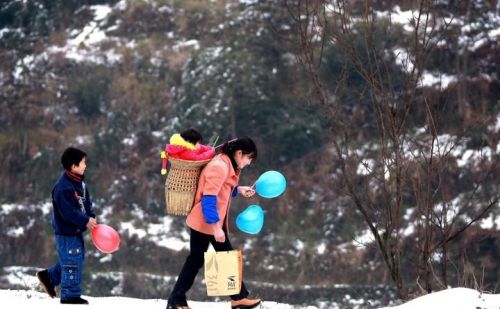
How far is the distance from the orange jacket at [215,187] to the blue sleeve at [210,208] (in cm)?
4

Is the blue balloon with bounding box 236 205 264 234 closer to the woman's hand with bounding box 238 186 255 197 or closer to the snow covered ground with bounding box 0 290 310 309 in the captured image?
the woman's hand with bounding box 238 186 255 197

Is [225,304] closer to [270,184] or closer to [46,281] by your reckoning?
[270,184]

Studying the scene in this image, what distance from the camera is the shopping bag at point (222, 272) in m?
6.13

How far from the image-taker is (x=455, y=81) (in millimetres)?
21234

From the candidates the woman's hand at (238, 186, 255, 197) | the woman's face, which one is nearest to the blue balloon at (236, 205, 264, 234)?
the woman's hand at (238, 186, 255, 197)

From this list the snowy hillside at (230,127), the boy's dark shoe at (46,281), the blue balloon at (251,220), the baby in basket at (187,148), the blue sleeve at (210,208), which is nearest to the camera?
the blue sleeve at (210,208)

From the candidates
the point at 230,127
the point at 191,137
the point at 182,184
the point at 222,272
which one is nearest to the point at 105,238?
the point at 182,184

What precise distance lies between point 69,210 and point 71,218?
2.5 inches

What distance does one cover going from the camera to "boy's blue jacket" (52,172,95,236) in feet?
21.2

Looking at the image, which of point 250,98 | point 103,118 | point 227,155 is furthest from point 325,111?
point 103,118

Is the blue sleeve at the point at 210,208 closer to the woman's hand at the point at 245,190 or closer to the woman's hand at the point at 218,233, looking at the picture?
the woman's hand at the point at 218,233

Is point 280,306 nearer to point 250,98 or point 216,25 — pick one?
point 250,98

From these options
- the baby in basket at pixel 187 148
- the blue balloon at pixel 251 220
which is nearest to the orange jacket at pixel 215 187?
the baby in basket at pixel 187 148

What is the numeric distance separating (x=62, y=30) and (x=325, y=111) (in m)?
19.4
